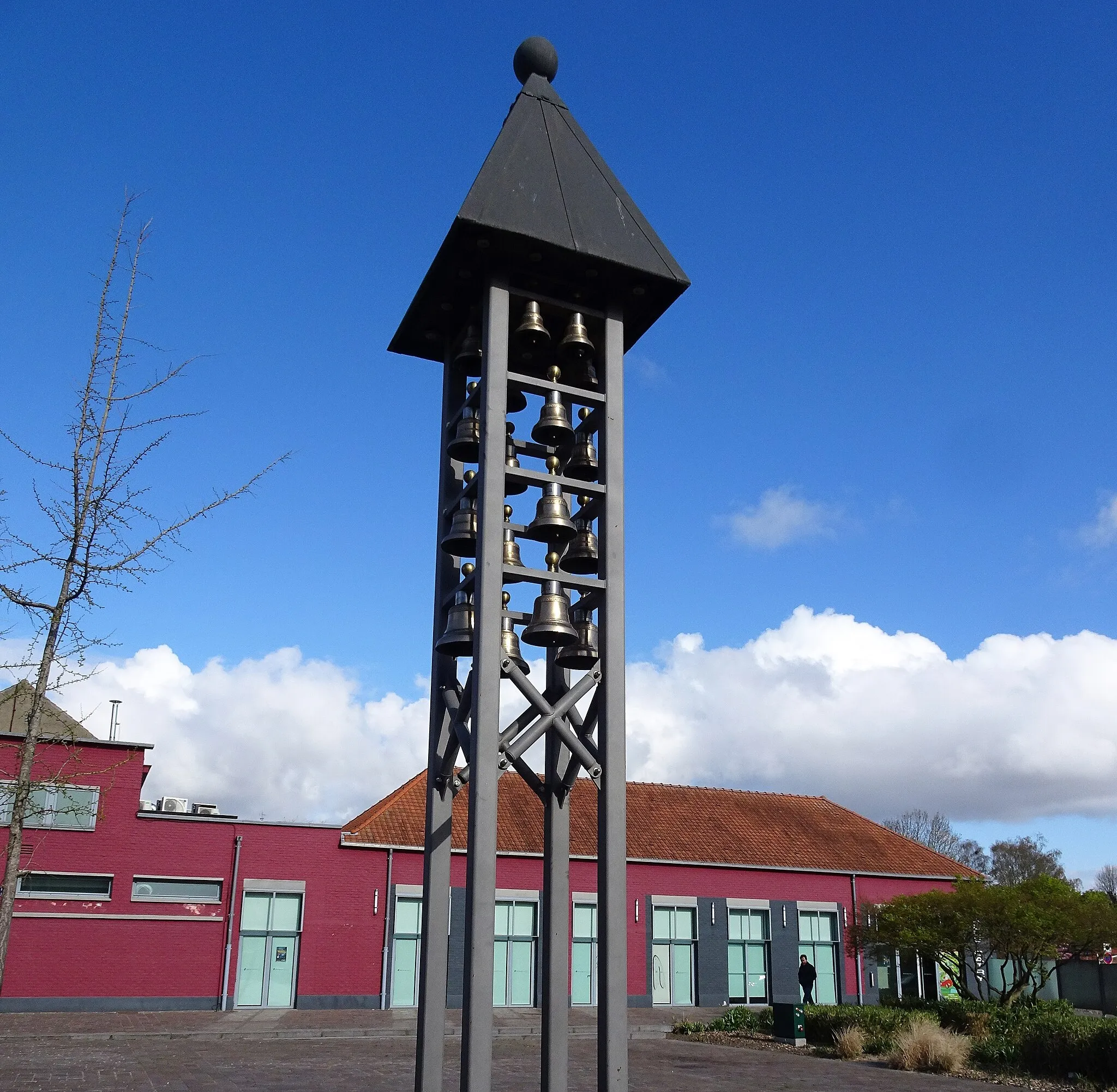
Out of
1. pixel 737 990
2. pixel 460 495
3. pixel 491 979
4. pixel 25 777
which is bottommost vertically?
pixel 737 990

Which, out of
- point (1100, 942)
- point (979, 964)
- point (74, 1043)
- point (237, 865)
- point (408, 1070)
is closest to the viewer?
point (408, 1070)

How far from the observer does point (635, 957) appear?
98.8 ft

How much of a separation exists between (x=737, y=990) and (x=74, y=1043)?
19664 millimetres

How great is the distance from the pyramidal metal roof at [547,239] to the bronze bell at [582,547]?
169 centimetres

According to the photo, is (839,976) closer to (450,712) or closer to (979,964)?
(979,964)

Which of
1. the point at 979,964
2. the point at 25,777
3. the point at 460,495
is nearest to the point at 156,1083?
the point at 25,777

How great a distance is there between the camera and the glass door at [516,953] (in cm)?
2856

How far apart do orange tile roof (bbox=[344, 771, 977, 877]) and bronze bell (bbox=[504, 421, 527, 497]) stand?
848 inches

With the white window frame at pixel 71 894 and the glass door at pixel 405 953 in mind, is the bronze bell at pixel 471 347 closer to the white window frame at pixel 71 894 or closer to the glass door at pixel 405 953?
the white window frame at pixel 71 894

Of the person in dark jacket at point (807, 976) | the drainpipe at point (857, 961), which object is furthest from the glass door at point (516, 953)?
the drainpipe at point (857, 961)

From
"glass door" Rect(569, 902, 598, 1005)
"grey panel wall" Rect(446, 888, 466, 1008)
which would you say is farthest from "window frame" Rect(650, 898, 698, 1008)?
"grey panel wall" Rect(446, 888, 466, 1008)

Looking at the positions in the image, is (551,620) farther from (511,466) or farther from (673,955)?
(673,955)

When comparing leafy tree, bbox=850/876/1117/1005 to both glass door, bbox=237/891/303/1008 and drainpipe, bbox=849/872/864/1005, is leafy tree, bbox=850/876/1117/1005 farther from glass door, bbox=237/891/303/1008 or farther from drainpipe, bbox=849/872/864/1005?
glass door, bbox=237/891/303/1008

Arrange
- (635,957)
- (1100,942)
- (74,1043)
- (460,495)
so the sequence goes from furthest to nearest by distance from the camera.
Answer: (635,957)
(1100,942)
(74,1043)
(460,495)
